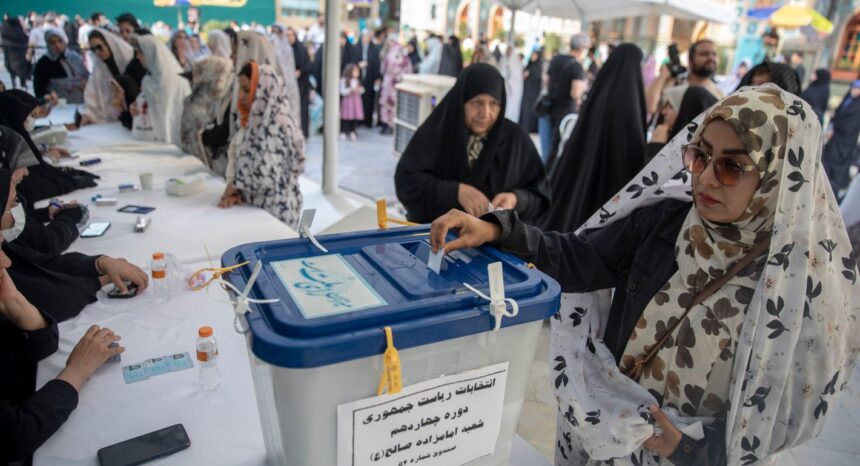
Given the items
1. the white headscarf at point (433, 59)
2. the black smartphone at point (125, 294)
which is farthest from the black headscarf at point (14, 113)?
the white headscarf at point (433, 59)

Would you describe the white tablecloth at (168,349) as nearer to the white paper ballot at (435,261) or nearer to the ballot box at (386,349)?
the ballot box at (386,349)

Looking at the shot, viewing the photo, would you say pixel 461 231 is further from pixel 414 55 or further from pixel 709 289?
pixel 414 55

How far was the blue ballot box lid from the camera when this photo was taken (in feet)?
2.10

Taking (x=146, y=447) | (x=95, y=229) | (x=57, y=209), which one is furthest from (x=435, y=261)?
(x=57, y=209)

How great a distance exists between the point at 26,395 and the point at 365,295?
1096mm

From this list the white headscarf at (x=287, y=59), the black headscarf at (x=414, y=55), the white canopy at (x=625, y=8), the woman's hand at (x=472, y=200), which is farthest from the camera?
the black headscarf at (x=414, y=55)

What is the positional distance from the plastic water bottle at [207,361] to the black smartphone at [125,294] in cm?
56

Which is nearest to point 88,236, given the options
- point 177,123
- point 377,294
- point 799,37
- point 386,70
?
point 377,294

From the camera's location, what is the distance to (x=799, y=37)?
14680mm

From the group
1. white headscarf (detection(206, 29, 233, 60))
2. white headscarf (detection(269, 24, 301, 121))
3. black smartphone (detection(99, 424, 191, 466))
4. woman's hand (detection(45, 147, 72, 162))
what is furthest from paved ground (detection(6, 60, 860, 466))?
white headscarf (detection(269, 24, 301, 121))

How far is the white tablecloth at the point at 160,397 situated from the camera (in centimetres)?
106

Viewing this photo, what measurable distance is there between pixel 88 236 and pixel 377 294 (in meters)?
1.91

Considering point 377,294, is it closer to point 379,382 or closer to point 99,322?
point 379,382

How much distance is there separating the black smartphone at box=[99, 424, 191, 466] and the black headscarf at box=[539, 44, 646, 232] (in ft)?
7.45
